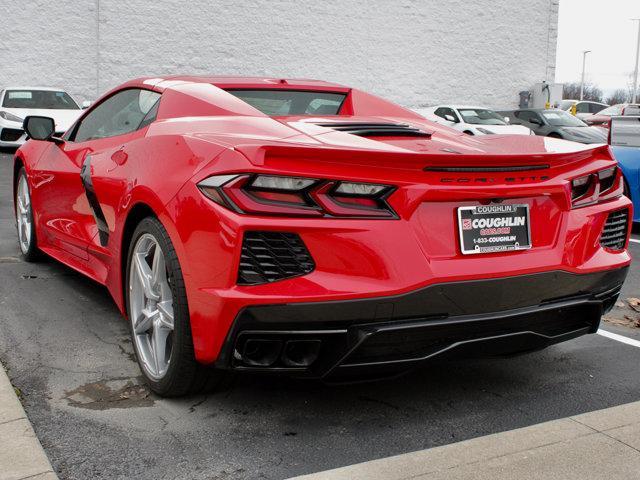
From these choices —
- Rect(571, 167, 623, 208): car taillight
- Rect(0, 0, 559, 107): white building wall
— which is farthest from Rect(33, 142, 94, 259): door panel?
Rect(0, 0, 559, 107): white building wall

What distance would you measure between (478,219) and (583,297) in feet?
2.10

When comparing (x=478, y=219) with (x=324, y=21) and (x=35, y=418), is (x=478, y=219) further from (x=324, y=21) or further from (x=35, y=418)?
(x=324, y=21)

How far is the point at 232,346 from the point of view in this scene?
2857mm

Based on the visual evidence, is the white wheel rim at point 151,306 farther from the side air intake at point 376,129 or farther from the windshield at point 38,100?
the windshield at point 38,100

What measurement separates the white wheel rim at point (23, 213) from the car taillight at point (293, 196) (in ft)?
11.1

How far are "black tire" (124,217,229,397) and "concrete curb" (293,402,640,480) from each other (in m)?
0.73

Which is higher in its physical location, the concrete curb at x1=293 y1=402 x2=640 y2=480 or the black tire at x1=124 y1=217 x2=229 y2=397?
the black tire at x1=124 y1=217 x2=229 y2=397

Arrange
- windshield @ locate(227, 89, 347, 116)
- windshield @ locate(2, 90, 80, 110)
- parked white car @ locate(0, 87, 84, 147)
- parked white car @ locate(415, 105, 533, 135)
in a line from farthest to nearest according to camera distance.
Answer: parked white car @ locate(415, 105, 533, 135), windshield @ locate(2, 90, 80, 110), parked white car @ locate(0, 87, 84, 147), windshield @ locate(227, 89, 347, 116)

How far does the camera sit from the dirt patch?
16.1ft

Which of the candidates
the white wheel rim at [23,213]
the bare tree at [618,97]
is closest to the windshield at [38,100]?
the white wheel rim at [23,213]

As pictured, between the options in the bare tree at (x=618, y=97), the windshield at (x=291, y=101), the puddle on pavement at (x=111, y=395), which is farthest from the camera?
the bare tree at (x=618, y=97)

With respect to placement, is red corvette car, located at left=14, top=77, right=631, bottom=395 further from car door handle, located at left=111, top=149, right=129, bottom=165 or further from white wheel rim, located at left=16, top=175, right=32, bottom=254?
white wheel rim, located at left=16, top=175, right=32, bottom=254

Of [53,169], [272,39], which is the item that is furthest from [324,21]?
[53,169]

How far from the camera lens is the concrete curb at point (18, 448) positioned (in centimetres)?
260
